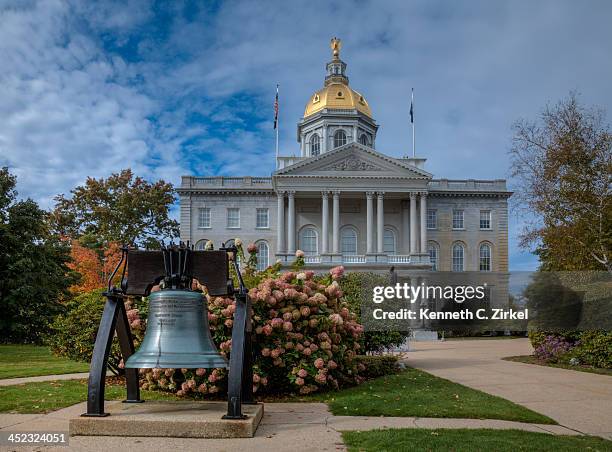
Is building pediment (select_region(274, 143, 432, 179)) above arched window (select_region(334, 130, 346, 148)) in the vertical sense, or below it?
below

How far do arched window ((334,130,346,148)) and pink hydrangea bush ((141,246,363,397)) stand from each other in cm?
5234

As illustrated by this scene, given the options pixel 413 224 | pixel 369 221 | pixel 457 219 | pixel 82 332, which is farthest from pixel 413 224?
pixel 82 332

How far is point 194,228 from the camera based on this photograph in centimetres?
5669

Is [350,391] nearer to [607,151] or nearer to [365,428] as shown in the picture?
[365,428]

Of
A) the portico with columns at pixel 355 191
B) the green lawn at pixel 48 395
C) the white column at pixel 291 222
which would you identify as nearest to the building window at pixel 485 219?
the portico with columns at pixel 355 191

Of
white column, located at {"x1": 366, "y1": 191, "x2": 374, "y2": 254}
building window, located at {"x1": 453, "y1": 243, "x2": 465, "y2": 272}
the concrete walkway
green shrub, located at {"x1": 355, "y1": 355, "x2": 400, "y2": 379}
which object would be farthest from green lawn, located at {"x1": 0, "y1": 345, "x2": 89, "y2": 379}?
building window, located at {"x1": 453, "y1": 243, "x2": 465, "y2": 272}

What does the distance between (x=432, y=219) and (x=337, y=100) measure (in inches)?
645

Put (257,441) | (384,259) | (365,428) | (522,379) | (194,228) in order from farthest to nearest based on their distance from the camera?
(194,228)
(384,259)
(522,379)
(365,428)
(257,441)

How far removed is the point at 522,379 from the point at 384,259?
37579 mm

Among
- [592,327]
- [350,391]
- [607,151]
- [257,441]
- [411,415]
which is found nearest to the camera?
[257,441]

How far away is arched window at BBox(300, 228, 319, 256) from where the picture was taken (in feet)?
184

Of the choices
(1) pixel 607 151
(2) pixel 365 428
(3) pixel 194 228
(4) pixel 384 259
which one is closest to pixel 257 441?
(2) pixel 365 428

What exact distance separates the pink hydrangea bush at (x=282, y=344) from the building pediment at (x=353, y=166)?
4157 centimetres

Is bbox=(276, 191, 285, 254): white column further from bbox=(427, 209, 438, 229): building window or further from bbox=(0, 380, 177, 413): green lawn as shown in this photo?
bbox=(0, 380, 177, 413): green lawn
